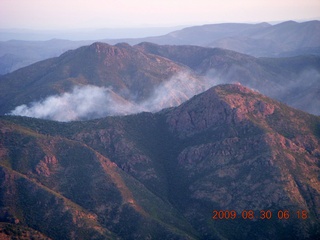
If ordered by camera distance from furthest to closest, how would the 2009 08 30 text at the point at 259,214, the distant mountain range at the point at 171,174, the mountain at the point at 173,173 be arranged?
the 2009 08 30 text at the point at 259,214 < the mountain at the point at 173,173 < the distant mountain range at the point at 171,174

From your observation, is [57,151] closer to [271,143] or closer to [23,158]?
[23,158]

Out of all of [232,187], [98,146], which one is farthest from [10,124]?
[232,187]

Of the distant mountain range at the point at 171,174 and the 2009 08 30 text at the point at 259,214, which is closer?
the distant mountain range at the point at 171,174

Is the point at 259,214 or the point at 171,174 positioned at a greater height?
the point at 171,174

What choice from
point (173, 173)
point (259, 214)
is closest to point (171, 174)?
point (173, 173)

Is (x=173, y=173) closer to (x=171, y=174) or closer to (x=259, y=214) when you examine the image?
(x=171, y=174)

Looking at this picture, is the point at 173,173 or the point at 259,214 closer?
the point at 259,214

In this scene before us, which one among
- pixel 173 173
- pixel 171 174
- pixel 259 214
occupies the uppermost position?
pixel 173 173
